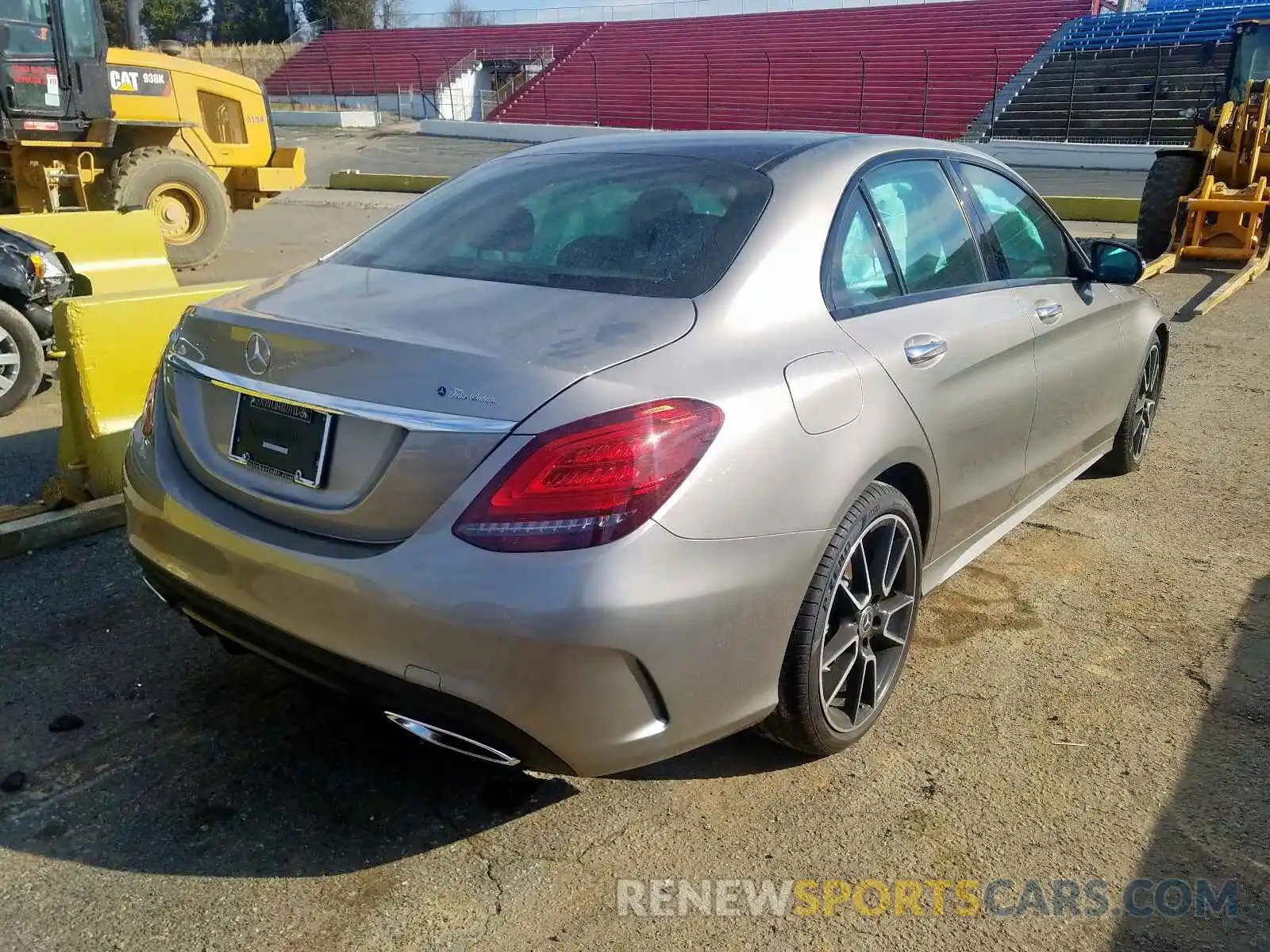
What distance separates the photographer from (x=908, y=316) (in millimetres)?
3029

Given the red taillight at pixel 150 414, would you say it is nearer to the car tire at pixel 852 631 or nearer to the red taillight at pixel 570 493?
the red taillight at pixel 570 493

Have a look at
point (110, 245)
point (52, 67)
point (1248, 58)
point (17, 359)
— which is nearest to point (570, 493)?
point (17, 359)

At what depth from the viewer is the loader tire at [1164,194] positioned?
39.9 feet

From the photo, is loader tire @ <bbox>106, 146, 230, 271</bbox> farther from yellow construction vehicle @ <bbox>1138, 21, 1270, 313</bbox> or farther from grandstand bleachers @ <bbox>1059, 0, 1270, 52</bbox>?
grandstand bleachers @ <bbox>1059, 0, 1270, 52</bbox>

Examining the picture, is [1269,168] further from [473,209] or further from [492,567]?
[492,567]

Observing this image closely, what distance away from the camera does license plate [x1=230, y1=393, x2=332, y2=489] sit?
2.34 meters

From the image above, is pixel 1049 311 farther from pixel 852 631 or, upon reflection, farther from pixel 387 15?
pixel 387 15

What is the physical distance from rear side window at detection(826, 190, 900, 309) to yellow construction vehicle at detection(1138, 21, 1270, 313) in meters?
9.15

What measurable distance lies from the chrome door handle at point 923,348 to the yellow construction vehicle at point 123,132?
417 inches

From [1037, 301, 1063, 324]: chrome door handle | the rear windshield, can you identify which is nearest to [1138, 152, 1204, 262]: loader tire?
[1037, 301, 1063, 324]: chrome door handle

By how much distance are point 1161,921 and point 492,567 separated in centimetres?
167

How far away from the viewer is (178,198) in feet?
39.5

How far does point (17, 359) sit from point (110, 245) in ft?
4.61

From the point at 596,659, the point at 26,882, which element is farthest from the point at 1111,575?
the point at 26,882
